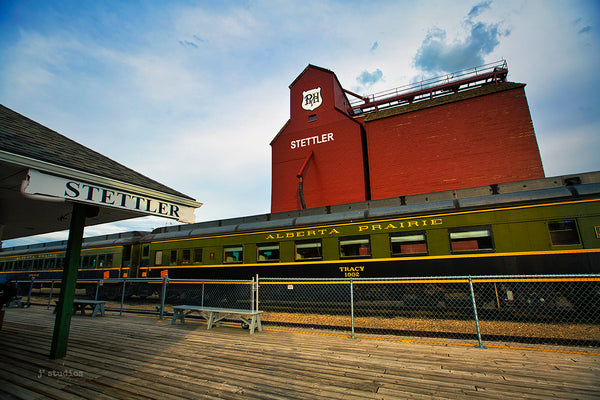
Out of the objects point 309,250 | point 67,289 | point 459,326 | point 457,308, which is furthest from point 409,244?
point 67,289

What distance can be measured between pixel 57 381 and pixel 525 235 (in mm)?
10587

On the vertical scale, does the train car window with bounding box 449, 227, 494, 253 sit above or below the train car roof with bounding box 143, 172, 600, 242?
below

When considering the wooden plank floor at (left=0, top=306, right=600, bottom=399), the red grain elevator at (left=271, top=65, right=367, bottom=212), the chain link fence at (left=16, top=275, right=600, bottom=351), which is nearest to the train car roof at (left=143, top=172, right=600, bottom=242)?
the chain link fence at (left=16, top=275, right=600, bottom=351)

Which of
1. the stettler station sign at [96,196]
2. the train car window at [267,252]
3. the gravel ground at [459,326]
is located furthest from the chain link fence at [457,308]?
the stettler station sign at [96,196]

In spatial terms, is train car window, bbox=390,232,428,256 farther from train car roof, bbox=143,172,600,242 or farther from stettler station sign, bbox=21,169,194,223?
stettler station sign, bbox=21,169,194,223

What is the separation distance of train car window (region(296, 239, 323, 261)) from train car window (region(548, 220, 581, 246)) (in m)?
6.82

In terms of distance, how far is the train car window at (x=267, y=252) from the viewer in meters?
11.5

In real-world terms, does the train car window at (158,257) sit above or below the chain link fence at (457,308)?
above

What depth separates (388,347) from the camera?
17.6ft

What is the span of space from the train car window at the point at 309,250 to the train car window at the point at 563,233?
6.82 meters

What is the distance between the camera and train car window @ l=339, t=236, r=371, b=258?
9.95m

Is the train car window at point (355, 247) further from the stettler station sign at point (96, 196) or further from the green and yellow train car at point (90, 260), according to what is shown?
the green and yellow train car at point (90, 260)

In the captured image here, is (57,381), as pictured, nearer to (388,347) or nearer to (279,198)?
(388,347)

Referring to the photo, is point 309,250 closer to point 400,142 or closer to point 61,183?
point 61,183
